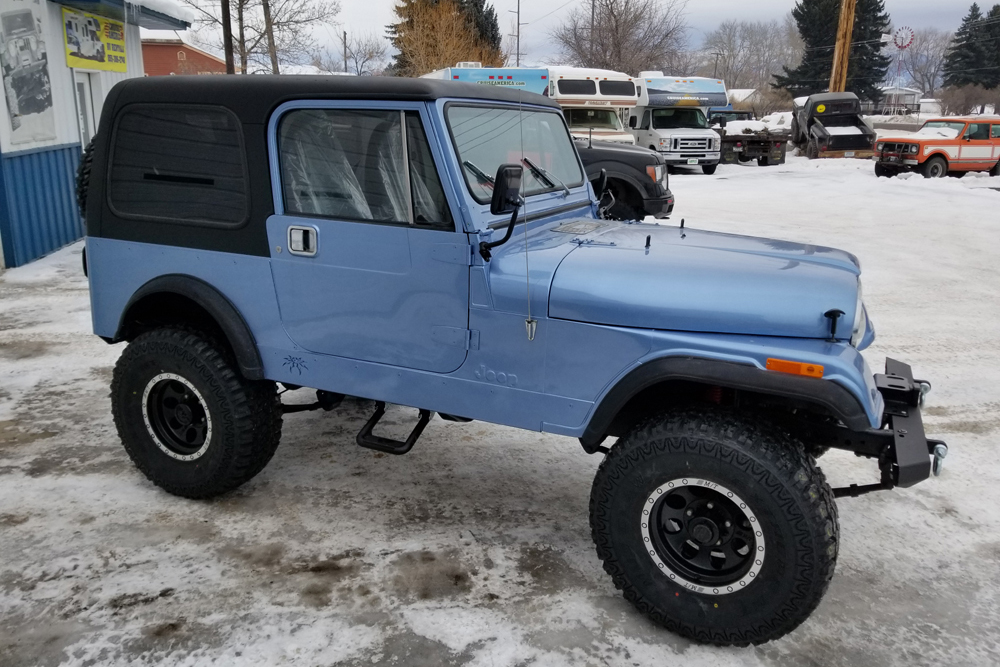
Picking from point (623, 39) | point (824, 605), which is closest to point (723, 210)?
point (824, 605)

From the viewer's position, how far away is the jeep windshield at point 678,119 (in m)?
22.4

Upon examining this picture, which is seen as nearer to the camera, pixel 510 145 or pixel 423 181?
pixel 423 181

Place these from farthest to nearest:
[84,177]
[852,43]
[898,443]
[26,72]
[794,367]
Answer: [852,43]
[26,72]
[84,177]
[898,443]
[794,367]

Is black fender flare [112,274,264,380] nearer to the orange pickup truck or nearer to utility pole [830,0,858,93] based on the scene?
the orange pickup truck

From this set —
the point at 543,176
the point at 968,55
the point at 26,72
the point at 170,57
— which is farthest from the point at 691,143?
the point at 968,55

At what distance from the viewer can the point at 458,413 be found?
3.27 meters

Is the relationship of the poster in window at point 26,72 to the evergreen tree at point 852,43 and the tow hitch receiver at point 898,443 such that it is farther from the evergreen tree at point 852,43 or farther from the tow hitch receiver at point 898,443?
the evergreen tree at point 852,43

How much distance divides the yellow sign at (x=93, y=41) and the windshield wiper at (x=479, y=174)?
9485 mm

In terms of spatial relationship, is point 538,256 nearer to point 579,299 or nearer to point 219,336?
Result: point 579,299

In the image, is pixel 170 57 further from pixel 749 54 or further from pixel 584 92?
pixel 749 54

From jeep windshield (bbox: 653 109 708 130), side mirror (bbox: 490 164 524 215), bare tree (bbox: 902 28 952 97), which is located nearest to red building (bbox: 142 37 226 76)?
jeep windshield (bbox: 653 109 708 130)

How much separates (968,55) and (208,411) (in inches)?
2651

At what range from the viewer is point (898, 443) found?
2807mm

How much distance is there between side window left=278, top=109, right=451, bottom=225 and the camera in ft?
10.5
